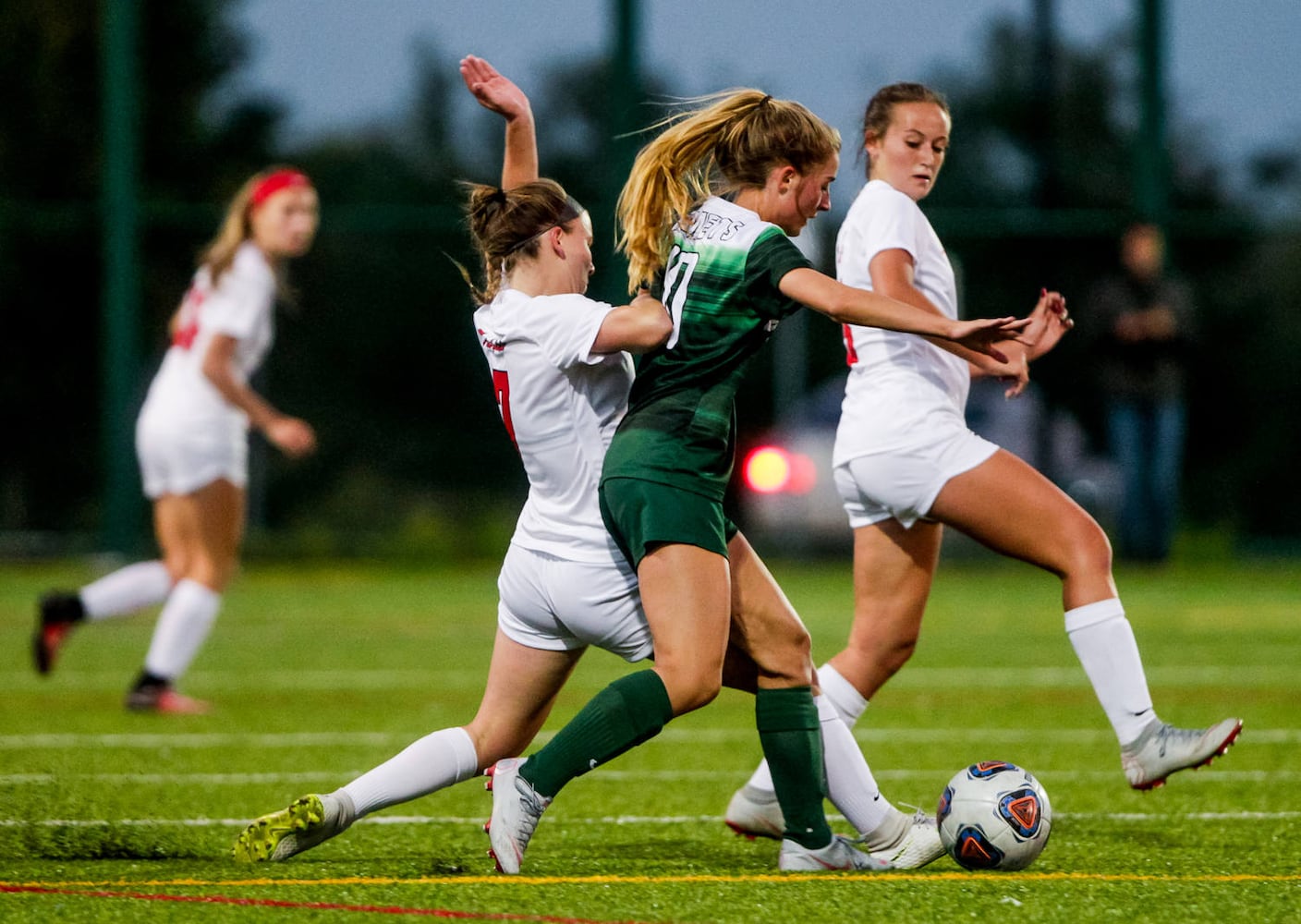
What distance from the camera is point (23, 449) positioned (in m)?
17.3

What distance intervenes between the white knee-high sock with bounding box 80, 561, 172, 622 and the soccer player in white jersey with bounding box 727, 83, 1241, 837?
4123mm

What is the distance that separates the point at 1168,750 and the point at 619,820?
1507mm

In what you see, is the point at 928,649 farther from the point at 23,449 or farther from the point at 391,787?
the point at 23,449

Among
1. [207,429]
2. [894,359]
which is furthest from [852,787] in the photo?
[207,429]

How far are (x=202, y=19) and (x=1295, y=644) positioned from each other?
39.0 ft

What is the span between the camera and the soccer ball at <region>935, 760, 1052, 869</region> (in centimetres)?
450

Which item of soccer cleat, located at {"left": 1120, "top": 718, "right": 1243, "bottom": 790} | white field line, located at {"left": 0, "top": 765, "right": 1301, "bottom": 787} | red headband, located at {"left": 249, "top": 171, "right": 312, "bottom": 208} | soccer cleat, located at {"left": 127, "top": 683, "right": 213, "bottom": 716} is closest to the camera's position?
soccer cleat, located at {"left": 1120, "top": 718, "right": 1243, "bottom": 790}

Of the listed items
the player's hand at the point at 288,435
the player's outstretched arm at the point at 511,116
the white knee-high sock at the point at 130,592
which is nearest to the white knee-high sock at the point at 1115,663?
the player's outstretched arm at the point at 511,116

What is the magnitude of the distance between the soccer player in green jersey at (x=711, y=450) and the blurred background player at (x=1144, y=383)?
11393 mm

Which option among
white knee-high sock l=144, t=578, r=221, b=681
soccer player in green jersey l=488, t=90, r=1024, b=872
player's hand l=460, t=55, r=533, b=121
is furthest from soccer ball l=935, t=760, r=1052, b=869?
white knee-high sock l=144, t=578, r=221, b=681

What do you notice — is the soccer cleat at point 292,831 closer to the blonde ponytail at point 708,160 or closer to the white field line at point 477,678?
the blonde ponytail at point 708,160

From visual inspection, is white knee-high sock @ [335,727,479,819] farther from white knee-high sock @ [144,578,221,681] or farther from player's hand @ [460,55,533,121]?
white knee-high sock @ [144,578,221,681]

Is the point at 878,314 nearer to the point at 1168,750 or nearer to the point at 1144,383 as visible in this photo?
the point at 1168,750

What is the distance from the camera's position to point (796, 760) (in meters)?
4.50
